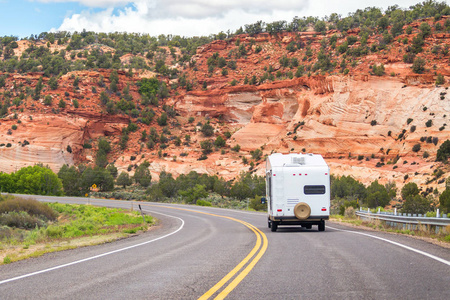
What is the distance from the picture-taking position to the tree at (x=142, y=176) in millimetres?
74875

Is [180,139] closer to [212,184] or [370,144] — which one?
[212,184]

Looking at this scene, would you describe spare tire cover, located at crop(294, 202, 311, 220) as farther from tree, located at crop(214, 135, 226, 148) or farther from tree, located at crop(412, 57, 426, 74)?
tree, located at crop(214, 135, 226, 148)

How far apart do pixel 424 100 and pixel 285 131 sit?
24.5m

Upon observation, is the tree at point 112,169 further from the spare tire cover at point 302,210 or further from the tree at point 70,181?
the spare tire cover at point 302,210

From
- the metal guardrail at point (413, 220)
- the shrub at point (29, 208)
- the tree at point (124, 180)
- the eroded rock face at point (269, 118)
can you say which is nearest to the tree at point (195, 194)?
the eroded rock face at point (269, 118)

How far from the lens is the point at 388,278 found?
6766 millimetres

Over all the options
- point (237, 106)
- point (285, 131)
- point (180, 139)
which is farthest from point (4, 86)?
point (285, 131)

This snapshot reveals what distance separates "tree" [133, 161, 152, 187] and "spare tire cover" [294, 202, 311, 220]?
59.5 m

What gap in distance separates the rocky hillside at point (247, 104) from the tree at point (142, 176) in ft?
10.8

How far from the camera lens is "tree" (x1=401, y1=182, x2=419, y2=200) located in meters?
48.3

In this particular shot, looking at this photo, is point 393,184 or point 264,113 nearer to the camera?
point 393,184

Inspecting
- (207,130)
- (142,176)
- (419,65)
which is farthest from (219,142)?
(419,65)

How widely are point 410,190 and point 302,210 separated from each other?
35.7 meters

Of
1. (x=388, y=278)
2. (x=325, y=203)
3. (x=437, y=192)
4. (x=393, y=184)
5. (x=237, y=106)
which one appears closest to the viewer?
(x=388, y=278)
